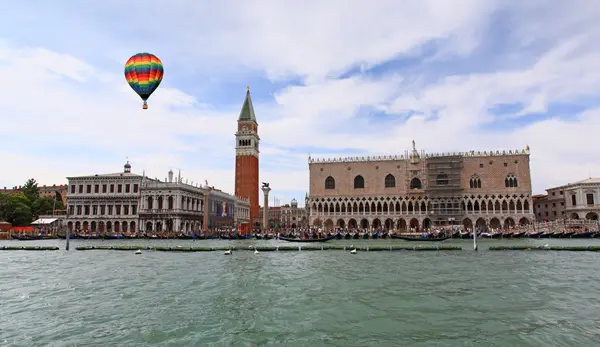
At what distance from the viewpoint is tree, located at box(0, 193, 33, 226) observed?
2346 inches

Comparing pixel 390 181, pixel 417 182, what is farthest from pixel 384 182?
pixel 417 182

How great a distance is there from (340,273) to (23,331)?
1095cm

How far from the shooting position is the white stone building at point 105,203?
59.2m

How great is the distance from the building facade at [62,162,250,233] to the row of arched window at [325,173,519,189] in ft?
63.0

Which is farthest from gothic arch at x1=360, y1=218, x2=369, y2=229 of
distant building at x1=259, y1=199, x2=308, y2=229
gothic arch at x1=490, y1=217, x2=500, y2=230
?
distant building at x1=259, y1=199, x2=308, y2=229

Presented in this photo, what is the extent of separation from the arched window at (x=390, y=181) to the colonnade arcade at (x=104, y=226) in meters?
34.3

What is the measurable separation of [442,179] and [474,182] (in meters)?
3.93

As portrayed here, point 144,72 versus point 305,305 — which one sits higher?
point 144,72

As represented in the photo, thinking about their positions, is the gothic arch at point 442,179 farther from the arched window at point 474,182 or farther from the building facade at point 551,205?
the building facade at point 551,205

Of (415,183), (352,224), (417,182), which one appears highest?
(417,182)

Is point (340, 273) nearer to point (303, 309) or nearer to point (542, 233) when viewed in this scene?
point (303, 309)

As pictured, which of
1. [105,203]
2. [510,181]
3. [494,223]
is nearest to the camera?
[510,181]

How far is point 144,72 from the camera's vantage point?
26359mm

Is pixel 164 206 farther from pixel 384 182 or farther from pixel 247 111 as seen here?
pixel 384 182
